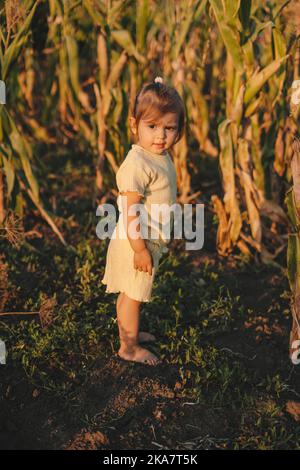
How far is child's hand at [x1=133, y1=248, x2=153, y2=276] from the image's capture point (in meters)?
2.19

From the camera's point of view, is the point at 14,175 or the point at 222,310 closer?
the point at 222,310

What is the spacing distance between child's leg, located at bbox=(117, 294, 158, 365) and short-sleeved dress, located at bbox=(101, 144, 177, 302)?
0.28 ft

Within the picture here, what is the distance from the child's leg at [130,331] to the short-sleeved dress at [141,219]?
85mm

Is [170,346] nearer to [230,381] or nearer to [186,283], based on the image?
[230,381]

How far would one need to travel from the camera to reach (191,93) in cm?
363

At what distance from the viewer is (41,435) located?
2.16m

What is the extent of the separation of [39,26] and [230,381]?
2.26 metres

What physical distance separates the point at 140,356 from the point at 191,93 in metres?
1.78

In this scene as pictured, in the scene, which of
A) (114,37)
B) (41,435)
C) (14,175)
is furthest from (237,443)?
(114,37)

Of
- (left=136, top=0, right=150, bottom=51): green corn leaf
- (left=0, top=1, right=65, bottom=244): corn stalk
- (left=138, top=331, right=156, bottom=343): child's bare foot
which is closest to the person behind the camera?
(left=138, top=331, right=156, bottom=343): child's bare foot

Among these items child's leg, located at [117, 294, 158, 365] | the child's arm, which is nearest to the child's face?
the child's arm

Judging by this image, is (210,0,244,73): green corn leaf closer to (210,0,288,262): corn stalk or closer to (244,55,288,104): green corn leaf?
(210,0,288,262): corn stalk

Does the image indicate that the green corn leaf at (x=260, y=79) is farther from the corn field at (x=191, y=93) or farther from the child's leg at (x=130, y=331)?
the child's leg at (x=130, y=331)

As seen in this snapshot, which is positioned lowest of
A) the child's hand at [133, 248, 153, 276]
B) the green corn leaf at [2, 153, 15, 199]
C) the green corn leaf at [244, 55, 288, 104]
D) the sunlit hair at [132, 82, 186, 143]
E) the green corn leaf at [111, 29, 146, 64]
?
the child's hand at [133, 248, 153, 276]
